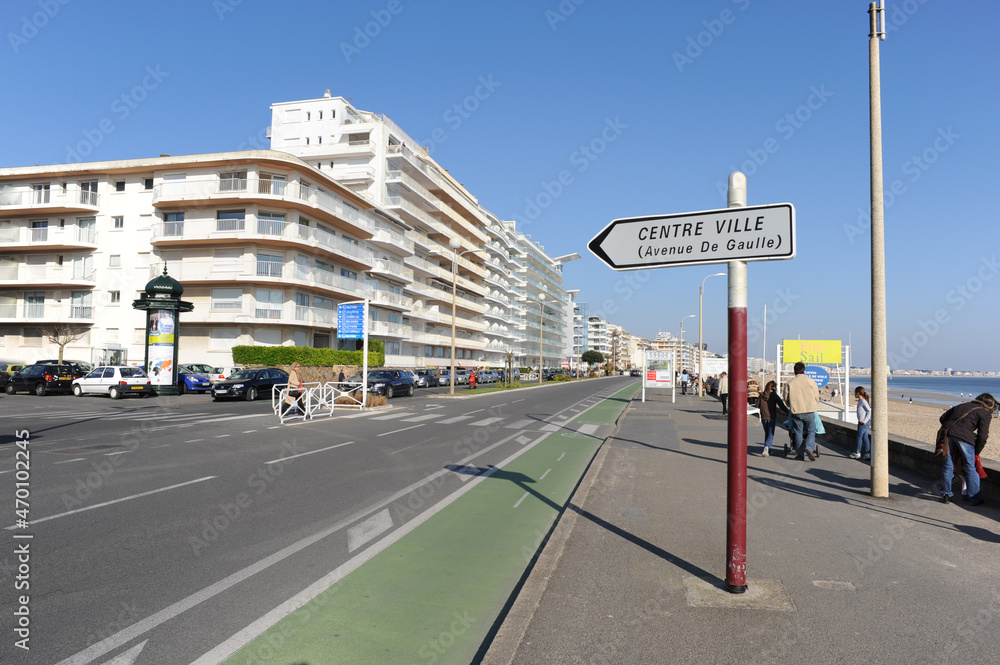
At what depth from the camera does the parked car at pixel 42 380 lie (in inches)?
1161

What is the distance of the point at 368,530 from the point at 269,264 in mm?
37824

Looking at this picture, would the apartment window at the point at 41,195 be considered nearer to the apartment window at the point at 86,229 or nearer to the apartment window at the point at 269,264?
the apartment window at the point at 86,229

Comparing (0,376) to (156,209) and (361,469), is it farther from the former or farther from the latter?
(361,469)

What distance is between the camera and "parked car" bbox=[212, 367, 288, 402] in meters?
28.5

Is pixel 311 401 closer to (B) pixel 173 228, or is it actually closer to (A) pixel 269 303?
(A) pixel 269 303

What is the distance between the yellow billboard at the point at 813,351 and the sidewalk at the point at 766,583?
1229cm

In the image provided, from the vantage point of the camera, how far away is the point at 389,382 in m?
33.5

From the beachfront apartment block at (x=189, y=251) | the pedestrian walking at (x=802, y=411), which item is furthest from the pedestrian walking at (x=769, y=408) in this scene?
the beachfront apartment block at (x=189, y=251)

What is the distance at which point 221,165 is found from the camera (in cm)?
4175

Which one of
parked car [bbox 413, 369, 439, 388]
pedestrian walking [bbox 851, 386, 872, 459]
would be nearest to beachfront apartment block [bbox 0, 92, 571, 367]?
parked car [bbox 413, 369, 439, 388]

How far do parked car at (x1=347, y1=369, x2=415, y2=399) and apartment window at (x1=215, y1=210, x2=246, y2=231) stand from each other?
14.9 m

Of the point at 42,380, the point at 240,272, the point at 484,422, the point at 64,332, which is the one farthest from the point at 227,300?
the point at 484,422

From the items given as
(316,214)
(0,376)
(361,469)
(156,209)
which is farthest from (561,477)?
(156,209)

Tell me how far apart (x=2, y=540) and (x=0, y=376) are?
3255 cm
